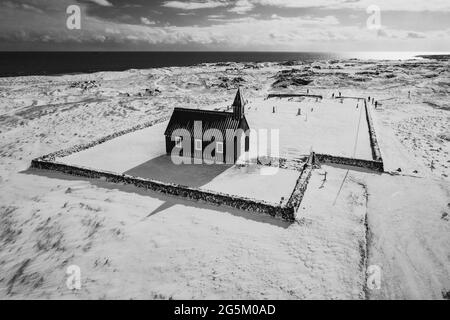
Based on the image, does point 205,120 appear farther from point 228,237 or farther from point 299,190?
point 228,237

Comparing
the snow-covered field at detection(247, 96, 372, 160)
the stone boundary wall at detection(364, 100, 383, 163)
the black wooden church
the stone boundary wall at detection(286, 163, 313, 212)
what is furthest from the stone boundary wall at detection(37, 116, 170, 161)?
the stone boundary wall at detection(364, 100, 383, 163)

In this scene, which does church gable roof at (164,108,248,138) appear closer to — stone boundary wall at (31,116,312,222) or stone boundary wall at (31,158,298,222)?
stone boundary wall at (31,116,312,222)

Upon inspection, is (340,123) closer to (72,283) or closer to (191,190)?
(191,190)

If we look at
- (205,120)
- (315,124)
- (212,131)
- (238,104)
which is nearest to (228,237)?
(212,131)

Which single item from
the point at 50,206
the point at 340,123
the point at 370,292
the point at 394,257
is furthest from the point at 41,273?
the point at 340,123

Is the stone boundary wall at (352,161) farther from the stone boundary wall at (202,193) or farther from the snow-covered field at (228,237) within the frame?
the stone boundary wall at (202,193)
